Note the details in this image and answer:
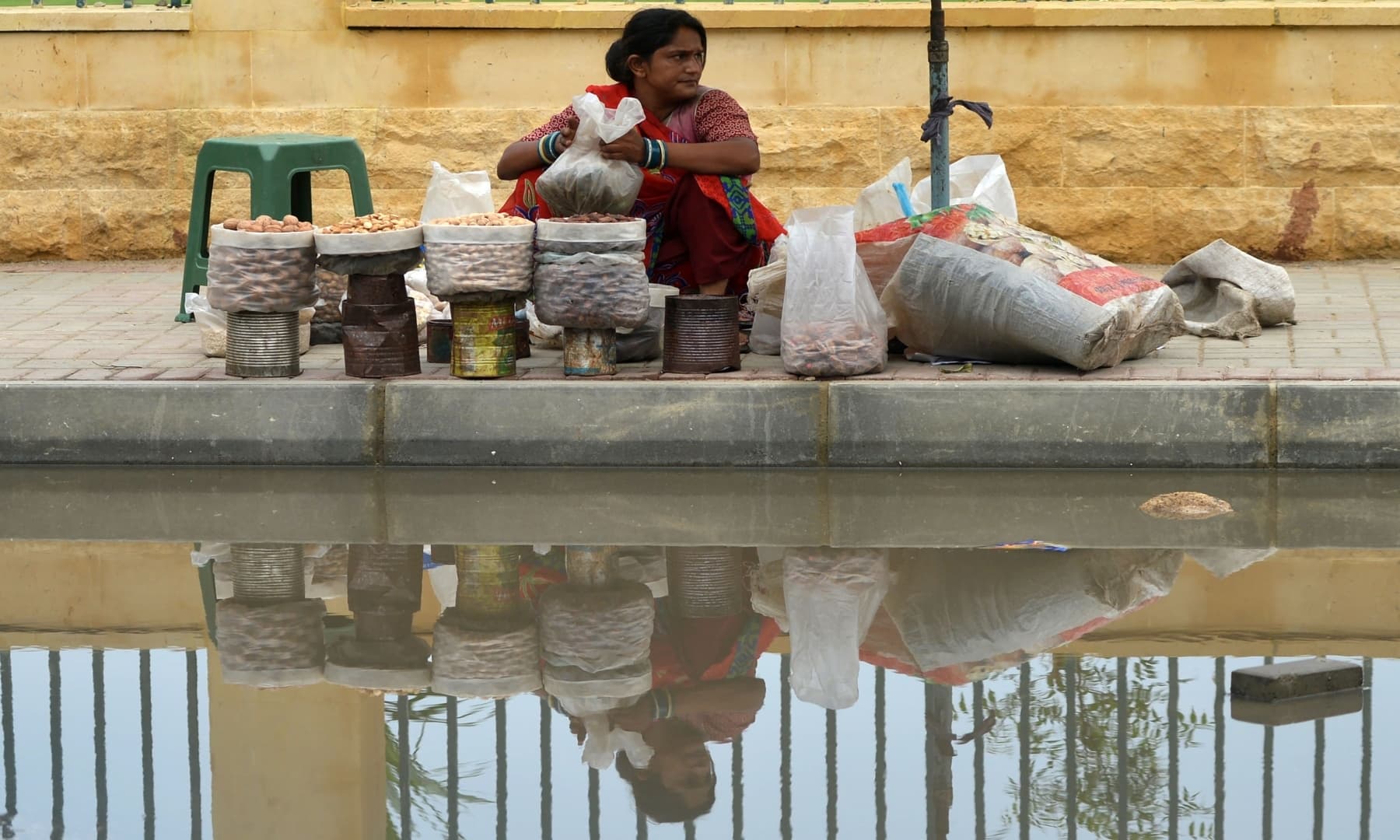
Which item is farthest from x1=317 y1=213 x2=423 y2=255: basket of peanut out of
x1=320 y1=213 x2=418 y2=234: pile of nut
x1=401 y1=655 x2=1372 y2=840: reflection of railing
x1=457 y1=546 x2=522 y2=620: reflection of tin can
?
x1=401 y1=655 x2=1372 y2=840: reflection of railing

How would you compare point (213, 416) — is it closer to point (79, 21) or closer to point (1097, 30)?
point (79, 21)

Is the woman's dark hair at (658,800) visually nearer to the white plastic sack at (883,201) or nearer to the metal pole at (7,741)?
the metal pole at (7,741)

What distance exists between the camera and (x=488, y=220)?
609cm

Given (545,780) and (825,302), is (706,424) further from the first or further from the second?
(545,780)

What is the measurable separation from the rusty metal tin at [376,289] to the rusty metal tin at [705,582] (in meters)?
1.67

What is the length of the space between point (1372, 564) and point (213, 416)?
3.47 meters

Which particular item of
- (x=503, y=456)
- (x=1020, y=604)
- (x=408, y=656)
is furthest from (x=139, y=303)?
(x=1020, y=604)

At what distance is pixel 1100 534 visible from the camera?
5.03 meters

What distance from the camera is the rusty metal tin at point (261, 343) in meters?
6.14

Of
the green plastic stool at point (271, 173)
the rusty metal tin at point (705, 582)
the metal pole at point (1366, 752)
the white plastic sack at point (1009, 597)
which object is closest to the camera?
the metal pole at point (1366, 752)

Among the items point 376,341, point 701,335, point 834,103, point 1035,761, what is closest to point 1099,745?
point 1035,761

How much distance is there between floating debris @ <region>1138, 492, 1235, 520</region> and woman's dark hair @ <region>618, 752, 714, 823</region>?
2.25 meters

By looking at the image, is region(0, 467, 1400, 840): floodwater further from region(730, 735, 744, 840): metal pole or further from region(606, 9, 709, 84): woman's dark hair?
region(606, 9, 709, 84): woman's dark hair

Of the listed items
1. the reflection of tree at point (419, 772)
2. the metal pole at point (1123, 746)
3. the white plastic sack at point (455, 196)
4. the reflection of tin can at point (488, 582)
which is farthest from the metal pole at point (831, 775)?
the white plastic sack at point (455, 196)
